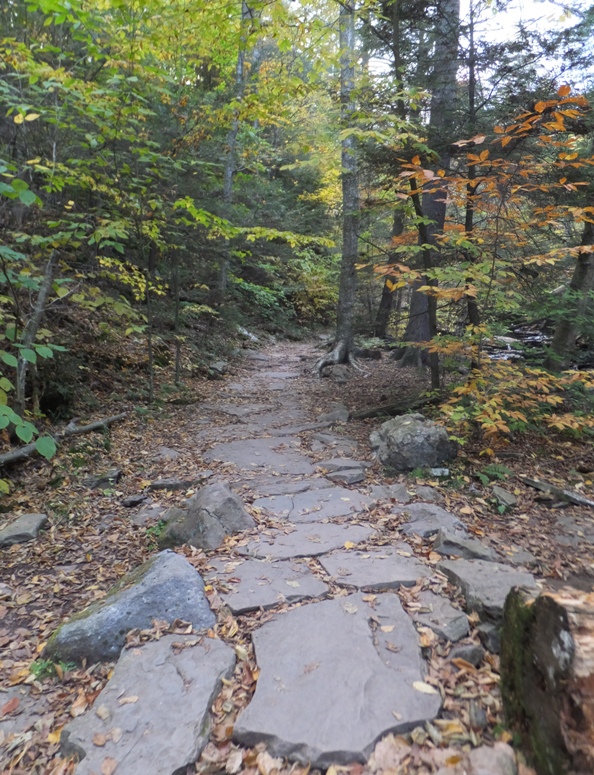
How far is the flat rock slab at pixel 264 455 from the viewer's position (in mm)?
6168

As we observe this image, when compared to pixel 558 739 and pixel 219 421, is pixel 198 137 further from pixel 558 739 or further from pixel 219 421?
pixel 558 739

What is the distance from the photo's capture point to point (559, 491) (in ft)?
16.7

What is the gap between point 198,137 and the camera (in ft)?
27.5

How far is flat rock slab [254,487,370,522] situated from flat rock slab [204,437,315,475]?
0.72 metres

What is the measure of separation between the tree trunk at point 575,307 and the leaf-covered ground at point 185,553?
1.86 metres

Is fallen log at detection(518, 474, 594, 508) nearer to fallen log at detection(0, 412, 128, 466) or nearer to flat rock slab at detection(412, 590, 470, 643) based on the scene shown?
flat rock slab at detection(412, 590, 470, 643)

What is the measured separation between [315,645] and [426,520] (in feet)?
6.68

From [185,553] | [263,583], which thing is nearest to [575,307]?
[263,583]

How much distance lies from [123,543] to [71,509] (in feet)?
3.61

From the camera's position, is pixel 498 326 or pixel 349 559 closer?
pixel 349 559

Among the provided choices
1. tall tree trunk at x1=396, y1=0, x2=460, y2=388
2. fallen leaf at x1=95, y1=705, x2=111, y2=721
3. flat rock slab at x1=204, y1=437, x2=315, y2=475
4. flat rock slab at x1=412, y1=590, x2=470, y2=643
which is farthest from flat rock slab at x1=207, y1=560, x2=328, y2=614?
tall tree trunk at x1=396, y1=0, x2=460, y2=388

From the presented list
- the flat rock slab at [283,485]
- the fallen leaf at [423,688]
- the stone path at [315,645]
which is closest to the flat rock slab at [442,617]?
the stone path at [315,645]

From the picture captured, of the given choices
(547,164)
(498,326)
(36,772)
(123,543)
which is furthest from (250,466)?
(547,164)

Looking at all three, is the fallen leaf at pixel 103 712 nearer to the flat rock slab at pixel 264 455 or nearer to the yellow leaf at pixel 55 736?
the yellow leaf at pixel 55 736
